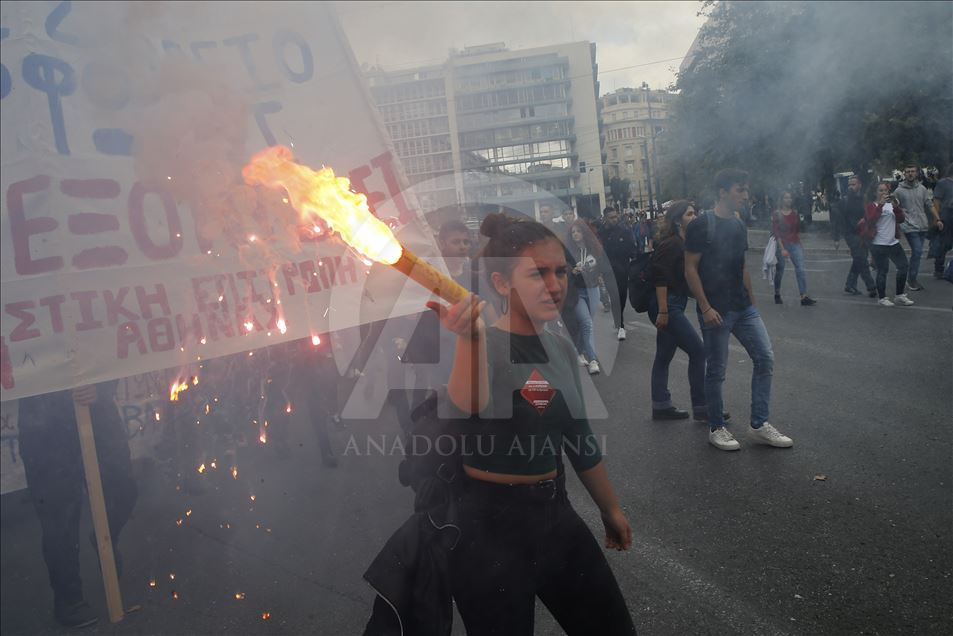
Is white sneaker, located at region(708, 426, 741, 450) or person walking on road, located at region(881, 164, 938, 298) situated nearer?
white sneaker, located at region(708, 426, 741, 450)

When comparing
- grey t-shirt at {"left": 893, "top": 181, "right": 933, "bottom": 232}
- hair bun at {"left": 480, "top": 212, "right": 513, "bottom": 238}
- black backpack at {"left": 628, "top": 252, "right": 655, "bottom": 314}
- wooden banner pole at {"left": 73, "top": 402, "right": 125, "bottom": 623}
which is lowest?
wooden banner pole at {"left": 73, "top": 402, "right": 125, "bottom": 623}

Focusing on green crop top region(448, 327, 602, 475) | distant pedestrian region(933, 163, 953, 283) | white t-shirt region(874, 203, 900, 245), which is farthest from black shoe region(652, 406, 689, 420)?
distant pedestrian region(933, 163, 953, 283)

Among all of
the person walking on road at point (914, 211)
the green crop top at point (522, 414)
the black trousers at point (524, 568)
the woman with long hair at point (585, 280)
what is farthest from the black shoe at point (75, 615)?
the person walking on road at point (914, 211)

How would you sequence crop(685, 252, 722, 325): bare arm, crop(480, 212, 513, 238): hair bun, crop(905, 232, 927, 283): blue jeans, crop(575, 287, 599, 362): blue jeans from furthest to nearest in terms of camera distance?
crop(905, 232, 927, 283): blue jeans < crop(575, 287, 599, 362): blue jeans < crop(685, 252, 722, 325): bare arm < crop(480, 212, 513, 238): hair bun

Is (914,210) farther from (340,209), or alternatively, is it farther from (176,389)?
(340,209)

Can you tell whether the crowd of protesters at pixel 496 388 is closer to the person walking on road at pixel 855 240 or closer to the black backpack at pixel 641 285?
the black backpack at pixel 641 285

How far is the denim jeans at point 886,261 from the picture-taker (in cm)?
798

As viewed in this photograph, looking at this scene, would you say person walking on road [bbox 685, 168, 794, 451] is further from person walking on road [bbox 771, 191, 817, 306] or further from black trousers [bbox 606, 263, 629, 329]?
person walking on road [bbox 771, 191, 817, 306]

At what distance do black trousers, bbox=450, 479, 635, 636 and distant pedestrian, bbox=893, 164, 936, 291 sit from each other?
8.56m

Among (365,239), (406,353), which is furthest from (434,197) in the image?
(365,239)

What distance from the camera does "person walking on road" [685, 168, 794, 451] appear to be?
4.19 meters

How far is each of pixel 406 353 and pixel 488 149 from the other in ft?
62.7

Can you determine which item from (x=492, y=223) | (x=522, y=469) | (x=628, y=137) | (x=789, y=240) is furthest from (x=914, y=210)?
(x=628, y=137)

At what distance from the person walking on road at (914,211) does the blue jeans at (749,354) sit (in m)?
5.73
